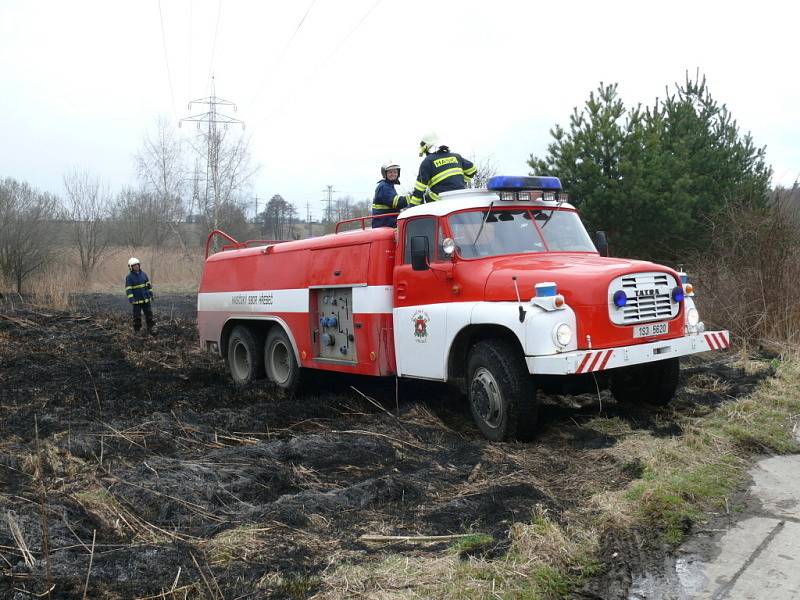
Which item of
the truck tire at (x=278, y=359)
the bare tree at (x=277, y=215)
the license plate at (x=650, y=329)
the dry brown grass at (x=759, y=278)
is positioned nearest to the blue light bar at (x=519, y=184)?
the license plate at (x=650, y=329)

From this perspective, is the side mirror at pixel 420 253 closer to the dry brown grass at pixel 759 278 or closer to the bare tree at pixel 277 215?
the dry brown grass at pixel 759 278

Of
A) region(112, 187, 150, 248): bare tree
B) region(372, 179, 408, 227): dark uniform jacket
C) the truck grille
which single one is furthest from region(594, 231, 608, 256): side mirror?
region(112, 187, 150, 248): bare tree

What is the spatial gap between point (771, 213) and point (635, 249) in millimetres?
4513

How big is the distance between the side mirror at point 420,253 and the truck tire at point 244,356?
3.96 meters

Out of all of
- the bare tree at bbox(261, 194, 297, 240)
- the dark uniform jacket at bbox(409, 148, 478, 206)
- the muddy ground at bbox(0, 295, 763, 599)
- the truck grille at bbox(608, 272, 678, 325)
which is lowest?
the muddy ground at bbox(0, 295, 763, 599)

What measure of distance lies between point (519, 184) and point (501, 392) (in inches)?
87.1

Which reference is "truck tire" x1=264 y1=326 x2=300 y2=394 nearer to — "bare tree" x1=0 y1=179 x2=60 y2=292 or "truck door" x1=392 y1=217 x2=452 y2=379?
"truck door" x1=392 y1=217 x2=452 y2=379

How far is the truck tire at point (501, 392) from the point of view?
6496 millimetres

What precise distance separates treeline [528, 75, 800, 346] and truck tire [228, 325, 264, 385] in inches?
272

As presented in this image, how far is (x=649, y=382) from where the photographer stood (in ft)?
25.3

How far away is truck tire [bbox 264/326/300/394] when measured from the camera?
33.1 ft

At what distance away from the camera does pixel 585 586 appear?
3.86m

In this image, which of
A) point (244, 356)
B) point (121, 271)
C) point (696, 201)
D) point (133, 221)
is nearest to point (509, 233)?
point (244, 356)

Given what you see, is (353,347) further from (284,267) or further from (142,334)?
(142,334)
